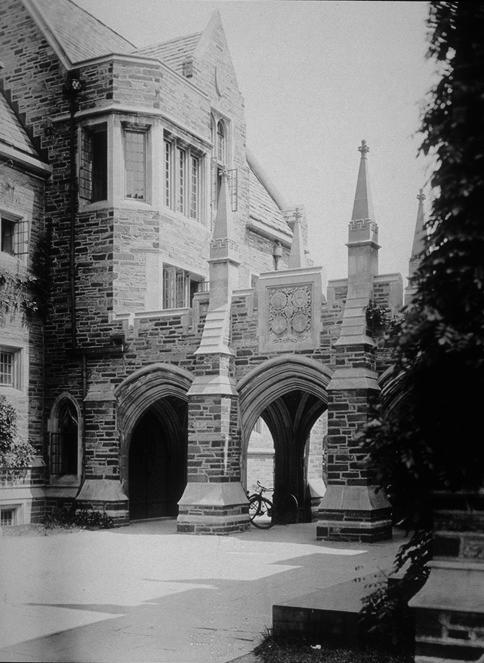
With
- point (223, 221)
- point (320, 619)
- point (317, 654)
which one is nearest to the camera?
point (317, 654)

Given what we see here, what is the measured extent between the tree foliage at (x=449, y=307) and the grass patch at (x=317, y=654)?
1109 mm

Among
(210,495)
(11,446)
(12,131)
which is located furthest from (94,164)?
(210,495)

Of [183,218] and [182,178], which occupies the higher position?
[182,178]

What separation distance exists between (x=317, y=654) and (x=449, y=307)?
2.56 metres

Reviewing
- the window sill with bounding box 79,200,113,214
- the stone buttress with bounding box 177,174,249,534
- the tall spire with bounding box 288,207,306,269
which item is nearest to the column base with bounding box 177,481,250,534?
the stone buttress with bounding box 177,174,249,534

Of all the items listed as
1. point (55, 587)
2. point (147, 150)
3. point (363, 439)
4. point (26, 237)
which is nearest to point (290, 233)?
point (147, 150)

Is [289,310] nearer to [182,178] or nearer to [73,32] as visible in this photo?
[182,178]

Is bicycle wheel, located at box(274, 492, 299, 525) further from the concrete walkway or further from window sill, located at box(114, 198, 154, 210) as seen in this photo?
window sill, located at box(114, 198, 154, 210)

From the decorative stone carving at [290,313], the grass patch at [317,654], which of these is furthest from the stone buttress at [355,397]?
the grass patch at [317,654]

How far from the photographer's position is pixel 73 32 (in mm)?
18641

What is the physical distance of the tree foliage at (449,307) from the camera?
553 centimetres

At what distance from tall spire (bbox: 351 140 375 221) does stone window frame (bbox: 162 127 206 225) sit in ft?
16.2

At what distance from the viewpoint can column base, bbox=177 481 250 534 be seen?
613 inches

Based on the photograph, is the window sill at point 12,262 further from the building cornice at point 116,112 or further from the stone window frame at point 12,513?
the stone window frame at point 12,513
